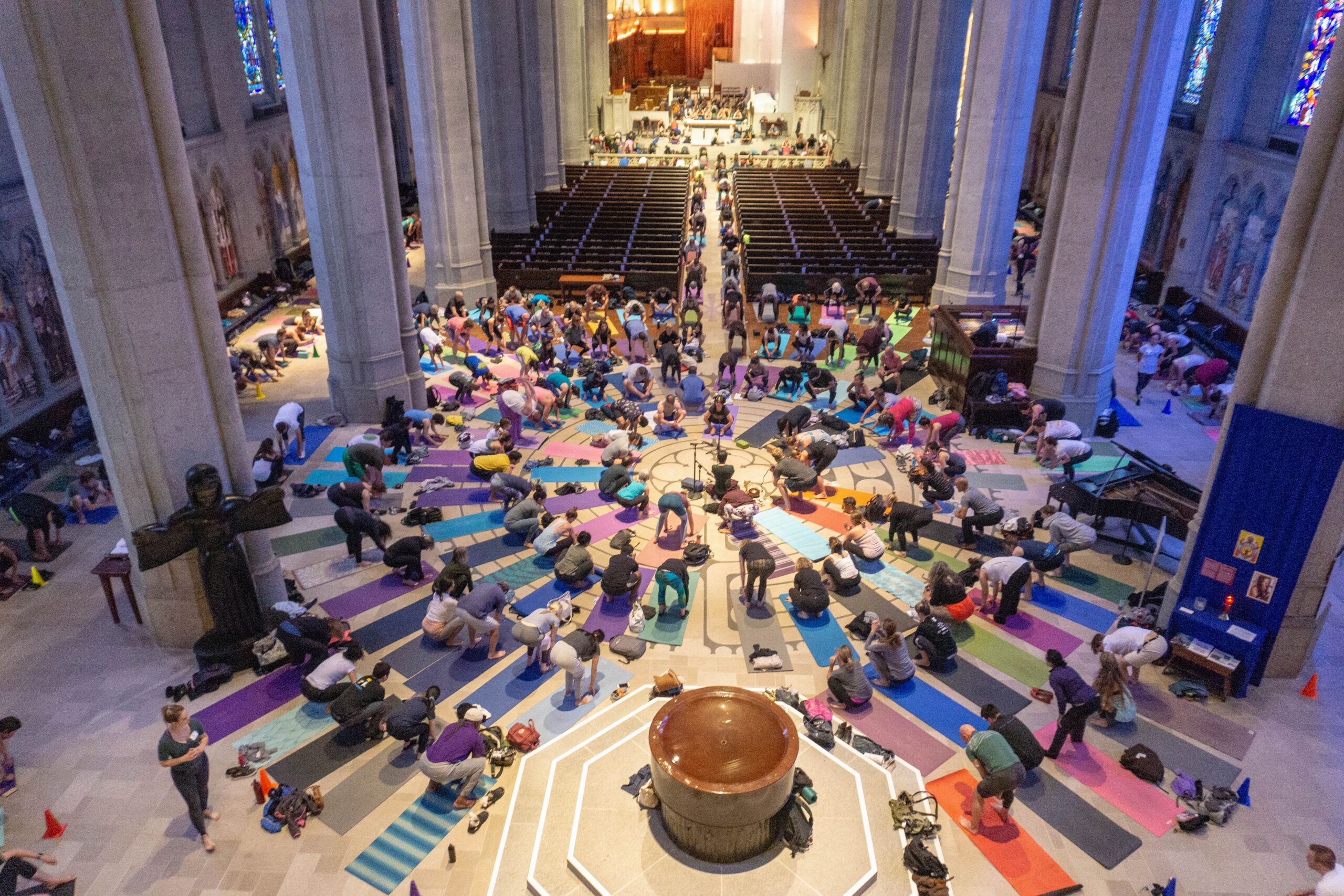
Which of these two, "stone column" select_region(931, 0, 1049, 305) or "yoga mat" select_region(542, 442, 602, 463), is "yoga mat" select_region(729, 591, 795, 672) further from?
"stone column" select_region(931, 0, 1049, 305)

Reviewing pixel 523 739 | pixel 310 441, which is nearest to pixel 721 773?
pixel 523 739

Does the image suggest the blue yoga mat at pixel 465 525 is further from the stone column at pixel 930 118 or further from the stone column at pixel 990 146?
the stone column at pixel 930 118

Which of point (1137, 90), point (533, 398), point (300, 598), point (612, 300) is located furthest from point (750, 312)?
point (300, 598)

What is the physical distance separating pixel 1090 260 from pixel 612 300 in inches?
571

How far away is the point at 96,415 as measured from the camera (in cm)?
1153

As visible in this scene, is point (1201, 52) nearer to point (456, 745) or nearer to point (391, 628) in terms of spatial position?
point (391, 628)

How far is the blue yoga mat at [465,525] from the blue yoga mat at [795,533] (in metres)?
4.93

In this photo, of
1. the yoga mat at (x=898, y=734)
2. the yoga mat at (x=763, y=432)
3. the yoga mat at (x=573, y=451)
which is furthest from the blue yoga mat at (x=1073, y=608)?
the yoga mat at (x=573, y=451)

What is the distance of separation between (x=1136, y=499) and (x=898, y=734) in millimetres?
7067

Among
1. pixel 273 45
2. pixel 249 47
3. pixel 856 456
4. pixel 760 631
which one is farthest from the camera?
pixel 273 45

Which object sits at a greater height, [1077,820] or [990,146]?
[990,146]

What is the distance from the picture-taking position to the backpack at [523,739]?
429 inches

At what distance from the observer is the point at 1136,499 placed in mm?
15086

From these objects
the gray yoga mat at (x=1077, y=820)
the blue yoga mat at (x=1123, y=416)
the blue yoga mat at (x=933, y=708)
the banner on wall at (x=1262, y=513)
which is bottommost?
the gray yoga mat at (x=1077, y=820)
